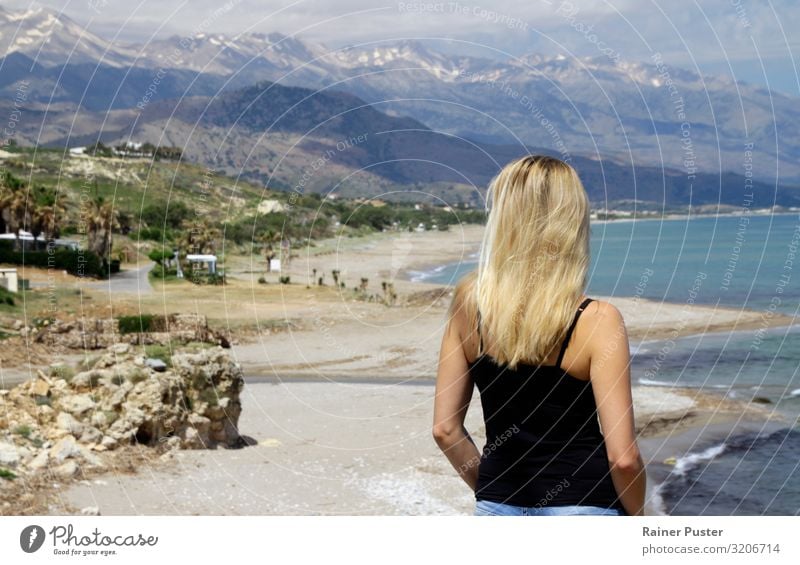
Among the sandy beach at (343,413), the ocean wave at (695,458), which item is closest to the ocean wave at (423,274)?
the sandy beach at (343,413)

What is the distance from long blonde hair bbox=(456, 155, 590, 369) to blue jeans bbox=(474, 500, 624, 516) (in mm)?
620

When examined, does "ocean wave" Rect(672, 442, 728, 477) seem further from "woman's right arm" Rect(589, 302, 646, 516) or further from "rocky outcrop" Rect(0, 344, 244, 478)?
"woman's right arm" Rect(589, 302, 646, 516)

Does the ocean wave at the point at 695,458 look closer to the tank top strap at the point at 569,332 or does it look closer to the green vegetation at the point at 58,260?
the tank top strap at the point at 569,332

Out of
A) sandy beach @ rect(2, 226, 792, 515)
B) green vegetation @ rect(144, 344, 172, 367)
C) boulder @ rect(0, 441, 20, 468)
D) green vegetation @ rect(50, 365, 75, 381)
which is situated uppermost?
green vegetation @ rect(50, 365, 75, 381)

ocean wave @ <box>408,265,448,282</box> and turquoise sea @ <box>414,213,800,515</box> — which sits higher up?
ocean wave @ <box>408,265,448,282</box>

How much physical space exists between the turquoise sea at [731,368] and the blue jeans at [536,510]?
9.34m

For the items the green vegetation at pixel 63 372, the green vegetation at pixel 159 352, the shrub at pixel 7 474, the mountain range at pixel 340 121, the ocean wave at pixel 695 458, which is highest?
the mountain range at pixel 340 121

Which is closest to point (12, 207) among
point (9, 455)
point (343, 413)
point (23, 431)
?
point (343, 413)

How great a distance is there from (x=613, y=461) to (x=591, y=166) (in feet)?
308

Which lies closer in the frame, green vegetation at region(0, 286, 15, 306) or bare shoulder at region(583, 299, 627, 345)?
bare shoulder at region(583, 299, 627, 345)

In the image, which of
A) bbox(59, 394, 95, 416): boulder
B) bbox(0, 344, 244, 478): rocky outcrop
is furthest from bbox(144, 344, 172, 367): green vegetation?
bbox(59, 394, 95, 416): boulder

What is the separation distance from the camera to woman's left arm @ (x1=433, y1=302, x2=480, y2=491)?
12.5 ft

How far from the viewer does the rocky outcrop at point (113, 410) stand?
12406 mm

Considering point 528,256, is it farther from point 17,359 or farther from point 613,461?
point 17,359
